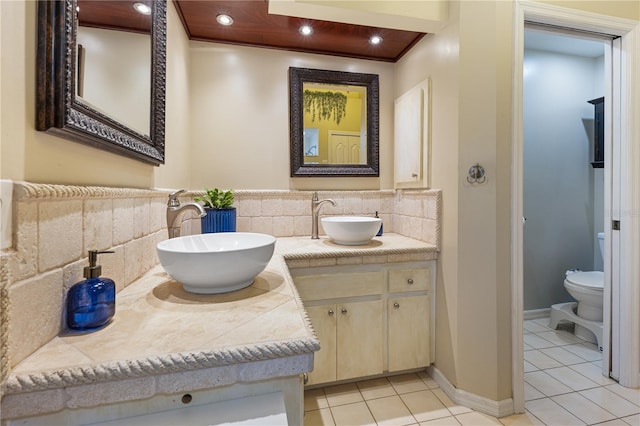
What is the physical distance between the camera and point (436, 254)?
1746 millimetres

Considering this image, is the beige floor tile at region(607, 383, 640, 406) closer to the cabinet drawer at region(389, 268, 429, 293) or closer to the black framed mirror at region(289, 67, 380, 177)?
the cabinet drawer at region(389, 268, 429, 293)

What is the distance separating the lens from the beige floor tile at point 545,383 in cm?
168

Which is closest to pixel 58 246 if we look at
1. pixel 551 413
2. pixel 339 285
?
pixel 339 285

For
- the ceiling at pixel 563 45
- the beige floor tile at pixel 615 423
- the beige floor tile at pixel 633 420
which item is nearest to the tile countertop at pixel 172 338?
the beige floor tile at pixel 615 423

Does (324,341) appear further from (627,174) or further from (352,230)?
(627,174)

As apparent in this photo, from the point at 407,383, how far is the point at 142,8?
231cm

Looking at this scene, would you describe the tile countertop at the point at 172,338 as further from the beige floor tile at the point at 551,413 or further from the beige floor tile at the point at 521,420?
the beige floor tile at the point at 551,413

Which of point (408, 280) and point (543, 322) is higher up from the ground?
point (408, 280)

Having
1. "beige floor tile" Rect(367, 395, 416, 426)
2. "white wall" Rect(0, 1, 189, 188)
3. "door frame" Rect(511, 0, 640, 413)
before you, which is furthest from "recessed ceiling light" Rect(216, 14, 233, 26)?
"beige floor tile" Rect(367, 395, 416, 426)

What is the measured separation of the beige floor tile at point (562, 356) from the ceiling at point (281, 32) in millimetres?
2422

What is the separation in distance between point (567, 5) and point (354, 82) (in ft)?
4.12

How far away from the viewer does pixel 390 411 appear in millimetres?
1541

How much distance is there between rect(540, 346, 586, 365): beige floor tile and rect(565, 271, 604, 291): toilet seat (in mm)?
503

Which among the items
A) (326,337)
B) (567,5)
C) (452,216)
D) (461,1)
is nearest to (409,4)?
(461,1)
